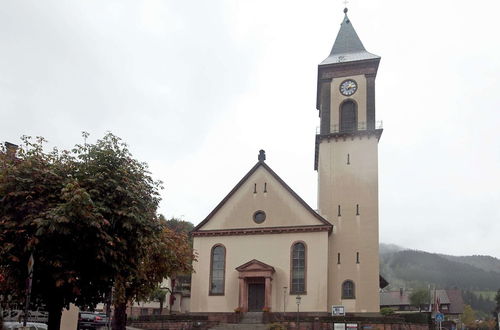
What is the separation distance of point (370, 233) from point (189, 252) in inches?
702

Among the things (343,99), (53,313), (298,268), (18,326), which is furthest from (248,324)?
(53,313)

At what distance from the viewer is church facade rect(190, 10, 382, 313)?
133 feet

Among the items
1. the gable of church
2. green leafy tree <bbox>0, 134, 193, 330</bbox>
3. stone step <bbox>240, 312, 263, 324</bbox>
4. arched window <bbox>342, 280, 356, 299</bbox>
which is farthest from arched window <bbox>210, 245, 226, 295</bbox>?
green leafy tree <bbox>0, 134, 193, 330</bbox>

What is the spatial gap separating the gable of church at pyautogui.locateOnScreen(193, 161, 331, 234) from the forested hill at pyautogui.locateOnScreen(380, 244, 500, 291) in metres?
127

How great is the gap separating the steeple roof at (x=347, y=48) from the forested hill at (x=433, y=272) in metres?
122

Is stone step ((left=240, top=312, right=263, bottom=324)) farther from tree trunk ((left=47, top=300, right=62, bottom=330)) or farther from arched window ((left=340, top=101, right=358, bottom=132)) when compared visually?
tree trunk ((left=47, top=300, right=62, bottom=330))

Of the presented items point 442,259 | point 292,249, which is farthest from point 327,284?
point 442,259

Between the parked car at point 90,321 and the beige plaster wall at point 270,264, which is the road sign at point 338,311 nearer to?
the beige plaster wall at point 270,264

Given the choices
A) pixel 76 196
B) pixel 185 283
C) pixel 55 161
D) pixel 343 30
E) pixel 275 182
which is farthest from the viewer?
pixel 185 283

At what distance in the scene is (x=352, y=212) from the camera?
43.0 metres

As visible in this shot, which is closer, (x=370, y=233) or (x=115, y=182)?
(x=115, y=182)

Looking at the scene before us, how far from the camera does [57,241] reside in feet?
52.2

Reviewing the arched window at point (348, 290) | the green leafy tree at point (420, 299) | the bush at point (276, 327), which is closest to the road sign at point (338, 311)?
the arched window at point (348, 290)

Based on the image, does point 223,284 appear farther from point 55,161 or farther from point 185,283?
point 55,161
